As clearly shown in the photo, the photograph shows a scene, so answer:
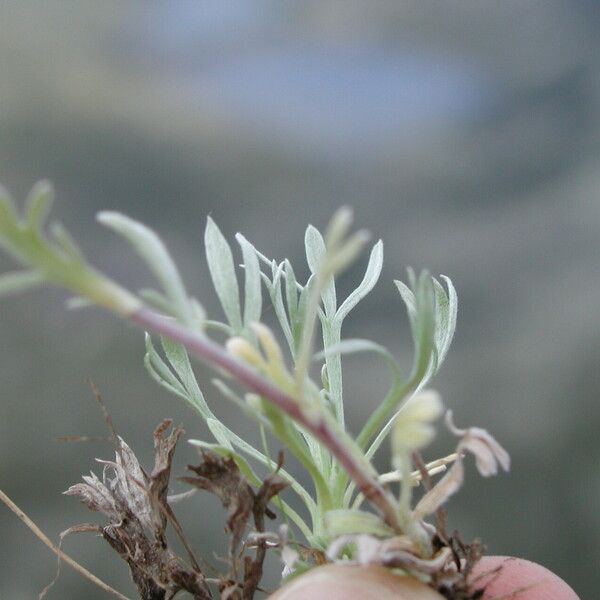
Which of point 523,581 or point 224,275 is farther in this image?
point 523,581

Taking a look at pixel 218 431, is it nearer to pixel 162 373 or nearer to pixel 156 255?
pixel 162 373

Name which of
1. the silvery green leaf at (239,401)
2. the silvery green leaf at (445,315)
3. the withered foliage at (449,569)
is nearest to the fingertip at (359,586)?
the withered foliage at (449,569)

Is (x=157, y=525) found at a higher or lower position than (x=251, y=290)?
lower

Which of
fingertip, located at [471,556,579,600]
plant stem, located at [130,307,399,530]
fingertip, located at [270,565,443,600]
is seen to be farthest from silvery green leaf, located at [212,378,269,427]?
fingertip, located at [471,556,579,600]

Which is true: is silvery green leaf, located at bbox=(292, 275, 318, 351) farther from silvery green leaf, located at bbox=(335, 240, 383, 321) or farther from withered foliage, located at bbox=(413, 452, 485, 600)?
withered foliage, located at bbox=(413, 452, 485, 600)

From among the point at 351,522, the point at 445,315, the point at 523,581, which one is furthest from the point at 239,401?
the point at 523,581
